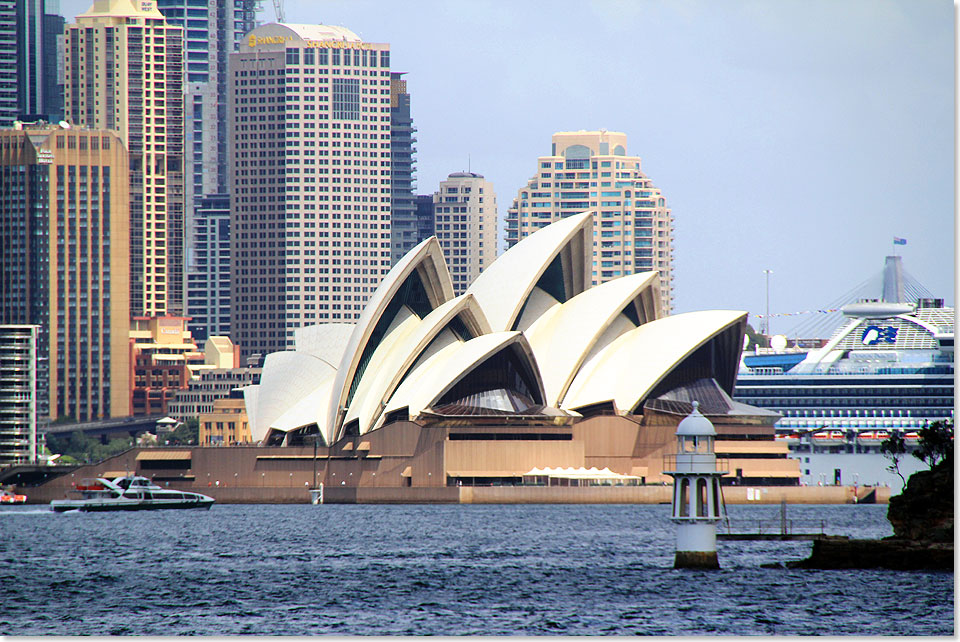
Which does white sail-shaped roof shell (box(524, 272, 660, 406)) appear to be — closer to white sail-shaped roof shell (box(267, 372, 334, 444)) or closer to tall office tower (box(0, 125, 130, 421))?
white sail-shaped roof shell (box(267, 372, 334, 444))

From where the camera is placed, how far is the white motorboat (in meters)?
97.0

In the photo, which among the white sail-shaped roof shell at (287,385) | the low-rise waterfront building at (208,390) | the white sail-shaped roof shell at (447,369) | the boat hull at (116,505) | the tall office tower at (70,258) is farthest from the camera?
the low-rise waterfront building at (208,390)

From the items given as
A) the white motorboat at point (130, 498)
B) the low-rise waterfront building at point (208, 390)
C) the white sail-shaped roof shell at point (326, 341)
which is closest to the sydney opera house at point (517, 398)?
the white motorboat at point (130, 498)

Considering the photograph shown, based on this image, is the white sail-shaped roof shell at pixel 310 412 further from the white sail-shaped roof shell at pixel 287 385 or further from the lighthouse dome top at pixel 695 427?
the lighthouse dome top at pixel 695 427

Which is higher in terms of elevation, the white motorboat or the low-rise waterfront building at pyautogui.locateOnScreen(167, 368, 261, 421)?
the low-rise waterfront building at pyautogui.locateOnScreen(167, 368, 261, 421)

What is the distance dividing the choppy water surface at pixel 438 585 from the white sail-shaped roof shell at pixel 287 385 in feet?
107

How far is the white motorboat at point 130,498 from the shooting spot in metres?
97.0

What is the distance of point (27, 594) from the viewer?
152ft

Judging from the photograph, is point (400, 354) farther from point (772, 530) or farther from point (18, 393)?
point (18, 393)

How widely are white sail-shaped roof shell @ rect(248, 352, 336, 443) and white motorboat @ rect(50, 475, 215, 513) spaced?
28.7ft

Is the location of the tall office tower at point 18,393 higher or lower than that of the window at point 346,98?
lower

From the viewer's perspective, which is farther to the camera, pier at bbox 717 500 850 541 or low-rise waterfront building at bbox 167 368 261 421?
low-rise waterfront building at bbox 167 368 261 421

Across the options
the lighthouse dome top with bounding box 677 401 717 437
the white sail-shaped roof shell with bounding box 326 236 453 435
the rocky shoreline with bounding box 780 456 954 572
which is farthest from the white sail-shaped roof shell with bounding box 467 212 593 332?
the lighthouse dome top with bounding box 677 401 717 437

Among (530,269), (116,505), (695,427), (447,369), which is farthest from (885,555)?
(116,505)
